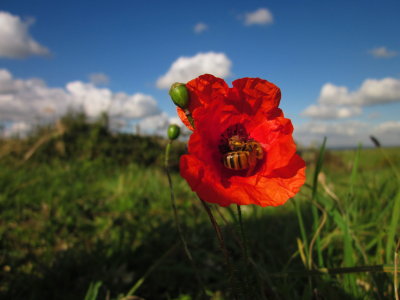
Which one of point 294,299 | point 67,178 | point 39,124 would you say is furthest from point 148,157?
point 294,299

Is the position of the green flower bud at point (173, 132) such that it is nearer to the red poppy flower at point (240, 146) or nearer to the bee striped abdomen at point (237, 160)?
the red poppy flower at point (240, 146)

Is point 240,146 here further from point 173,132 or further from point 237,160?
point 173,132

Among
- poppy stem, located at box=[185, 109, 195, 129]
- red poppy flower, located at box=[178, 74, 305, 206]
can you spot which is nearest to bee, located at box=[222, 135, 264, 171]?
red poppy flower, located at box=[178, 74, 305, 206]

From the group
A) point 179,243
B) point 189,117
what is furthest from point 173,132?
point 179,243

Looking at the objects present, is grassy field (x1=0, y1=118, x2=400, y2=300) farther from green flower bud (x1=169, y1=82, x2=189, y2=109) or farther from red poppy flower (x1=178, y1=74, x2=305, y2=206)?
green flower bud (x1=169, y1=82, x2=189, y2=109)

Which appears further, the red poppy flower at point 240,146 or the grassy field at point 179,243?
the grassy field at point 179,243

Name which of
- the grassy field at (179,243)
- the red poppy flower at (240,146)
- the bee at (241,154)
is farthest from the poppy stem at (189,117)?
the grassy field at (179,243)
